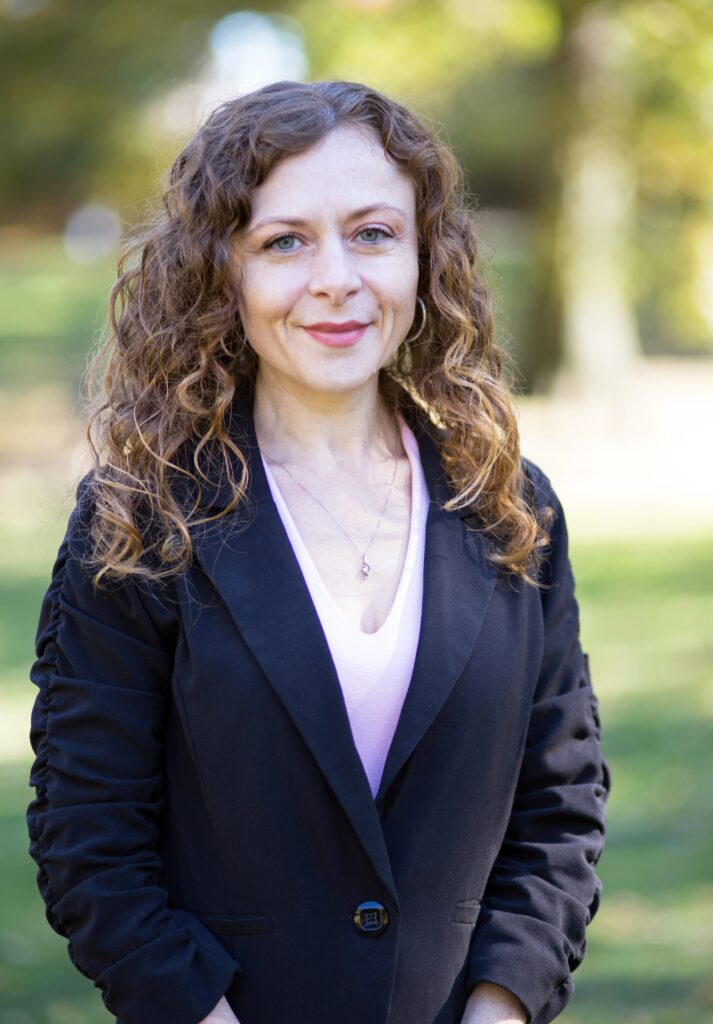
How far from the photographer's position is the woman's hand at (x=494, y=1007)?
7.27 ft

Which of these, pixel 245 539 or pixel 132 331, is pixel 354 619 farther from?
pixel 132 331

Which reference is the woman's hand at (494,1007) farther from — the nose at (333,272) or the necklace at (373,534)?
the nose at (333,272)

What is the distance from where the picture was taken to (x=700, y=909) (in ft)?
15.2

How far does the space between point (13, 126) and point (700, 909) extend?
43.4ft

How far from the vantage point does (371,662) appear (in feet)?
7.16

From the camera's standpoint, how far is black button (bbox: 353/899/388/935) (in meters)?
2.14

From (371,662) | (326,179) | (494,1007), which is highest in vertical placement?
(326,179)

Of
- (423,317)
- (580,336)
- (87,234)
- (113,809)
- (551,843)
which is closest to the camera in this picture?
(113,809)

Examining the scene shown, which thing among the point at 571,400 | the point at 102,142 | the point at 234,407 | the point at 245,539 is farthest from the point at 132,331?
the point at 102,142

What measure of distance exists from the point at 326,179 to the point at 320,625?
0.70m

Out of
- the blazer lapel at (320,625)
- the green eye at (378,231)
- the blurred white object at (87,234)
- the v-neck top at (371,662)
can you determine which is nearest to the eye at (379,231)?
the green eye at (378,231)

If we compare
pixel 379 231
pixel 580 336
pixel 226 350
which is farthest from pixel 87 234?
pixel 379 231

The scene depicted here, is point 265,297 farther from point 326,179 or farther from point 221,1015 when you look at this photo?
point 221,1015

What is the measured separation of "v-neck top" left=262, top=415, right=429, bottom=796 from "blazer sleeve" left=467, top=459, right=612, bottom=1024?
0.27 m
